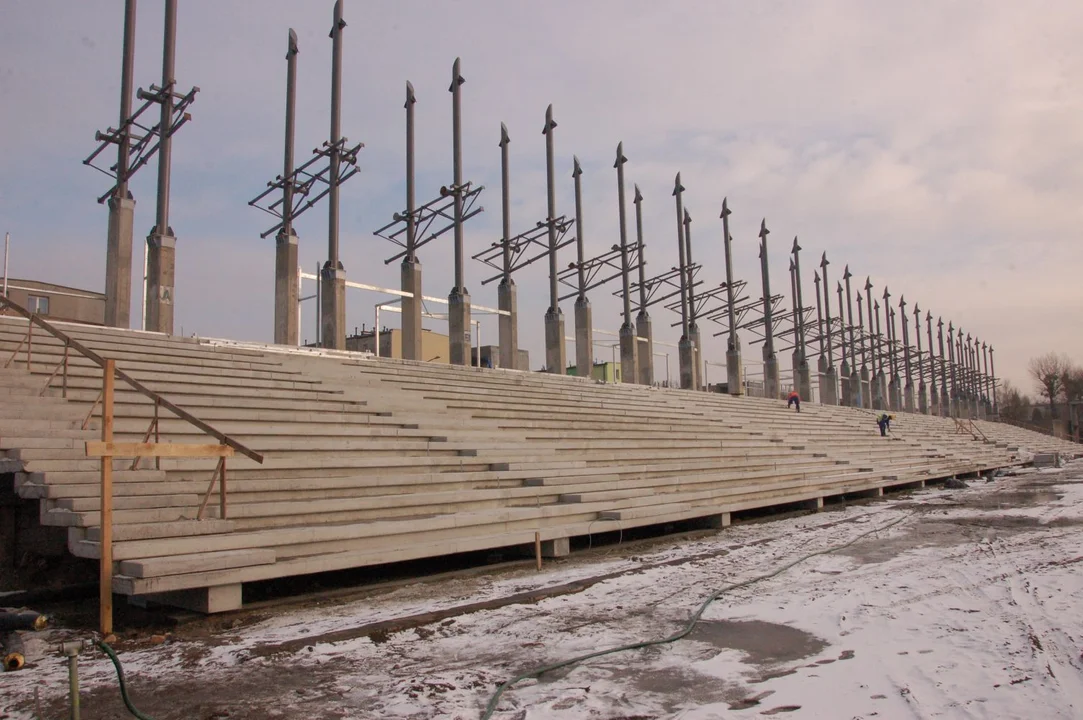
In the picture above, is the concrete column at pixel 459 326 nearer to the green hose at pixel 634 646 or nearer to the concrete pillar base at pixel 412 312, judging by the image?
the concrete pillar base at pixel 412 312

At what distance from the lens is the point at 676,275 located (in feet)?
123

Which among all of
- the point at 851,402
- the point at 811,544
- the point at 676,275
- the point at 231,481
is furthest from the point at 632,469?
the point at 851,402

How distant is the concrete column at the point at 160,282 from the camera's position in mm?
15539

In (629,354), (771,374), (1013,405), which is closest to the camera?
(629,354)

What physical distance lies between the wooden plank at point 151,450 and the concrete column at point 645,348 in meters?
28.6

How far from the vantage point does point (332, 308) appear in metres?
19.4

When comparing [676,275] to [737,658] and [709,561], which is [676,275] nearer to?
[709,561]

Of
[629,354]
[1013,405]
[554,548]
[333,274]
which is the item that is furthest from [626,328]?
[1013,405]

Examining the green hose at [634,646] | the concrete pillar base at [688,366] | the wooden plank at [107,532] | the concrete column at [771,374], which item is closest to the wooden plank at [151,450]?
the wooden plank at [107,532]

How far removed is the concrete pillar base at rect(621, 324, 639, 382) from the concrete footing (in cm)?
175

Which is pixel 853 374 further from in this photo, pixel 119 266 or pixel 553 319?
pixel 119 266

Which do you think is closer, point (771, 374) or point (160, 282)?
point (160, 282)

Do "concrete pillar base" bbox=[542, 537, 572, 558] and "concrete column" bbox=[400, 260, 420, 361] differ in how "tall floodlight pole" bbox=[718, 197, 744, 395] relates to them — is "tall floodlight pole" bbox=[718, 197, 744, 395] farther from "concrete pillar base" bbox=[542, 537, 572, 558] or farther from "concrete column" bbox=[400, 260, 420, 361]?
"concrete pillar base" bbox=[542, 537, 572, 558]

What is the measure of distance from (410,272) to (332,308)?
12.2 feet
